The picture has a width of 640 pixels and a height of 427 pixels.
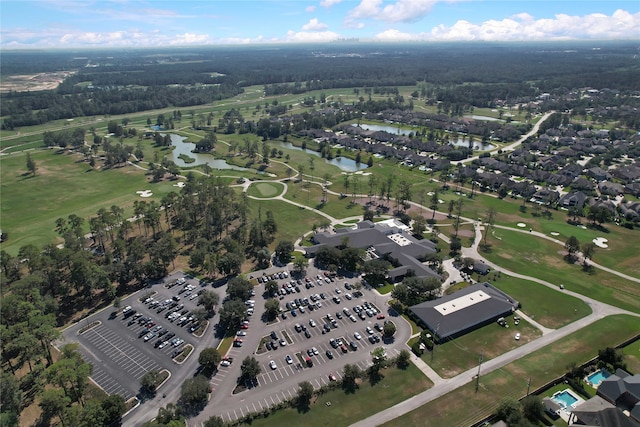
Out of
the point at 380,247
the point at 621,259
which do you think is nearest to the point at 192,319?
the point at 380,247

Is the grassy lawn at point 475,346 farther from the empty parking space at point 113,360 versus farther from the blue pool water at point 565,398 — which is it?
the empty parking space at point 113,360

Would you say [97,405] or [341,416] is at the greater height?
[97,405]

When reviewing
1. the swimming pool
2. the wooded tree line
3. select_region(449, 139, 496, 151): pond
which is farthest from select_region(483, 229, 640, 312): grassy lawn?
select_region(449, 139, 496, 151): pond

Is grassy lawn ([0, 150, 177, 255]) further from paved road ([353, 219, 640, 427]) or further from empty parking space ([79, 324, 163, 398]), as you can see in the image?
paved road ([353, 219, 640, 427])

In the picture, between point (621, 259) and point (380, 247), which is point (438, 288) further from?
point (621, 259)

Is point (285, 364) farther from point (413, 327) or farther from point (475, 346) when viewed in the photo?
point (475, 346)

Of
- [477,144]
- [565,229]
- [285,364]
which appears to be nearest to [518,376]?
[285,364]
